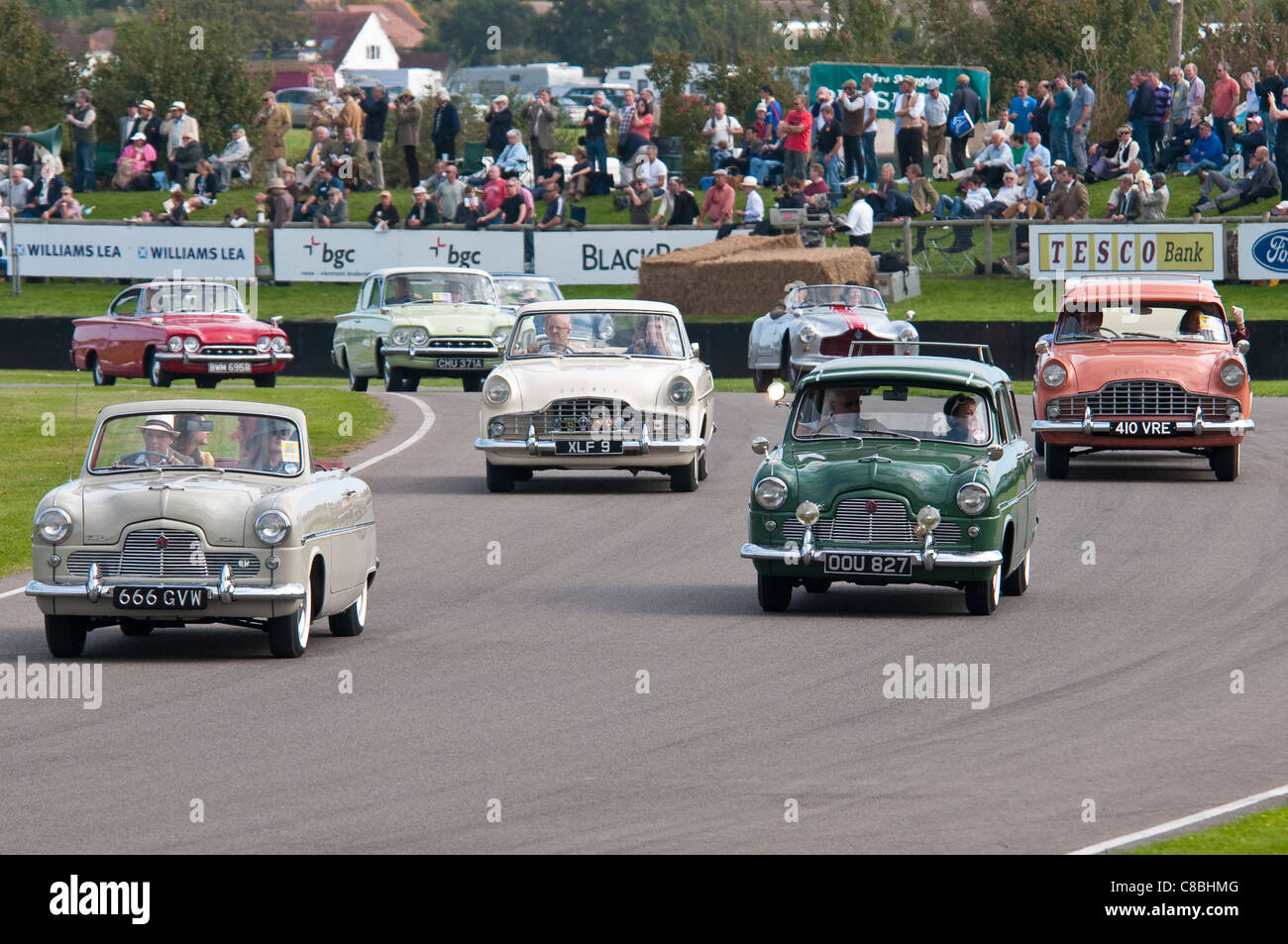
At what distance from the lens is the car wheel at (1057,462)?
20.0 metres

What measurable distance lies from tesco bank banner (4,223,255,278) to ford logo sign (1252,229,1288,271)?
17083mm

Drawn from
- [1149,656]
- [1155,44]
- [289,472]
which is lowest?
[1149,656]

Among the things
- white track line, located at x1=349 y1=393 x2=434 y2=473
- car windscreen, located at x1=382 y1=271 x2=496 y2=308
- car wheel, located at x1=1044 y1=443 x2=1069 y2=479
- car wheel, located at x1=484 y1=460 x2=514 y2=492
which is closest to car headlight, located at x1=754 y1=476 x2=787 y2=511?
car wheel, located at x1=484 y1=460 x2=514 y2=492

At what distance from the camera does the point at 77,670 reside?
10.9 m

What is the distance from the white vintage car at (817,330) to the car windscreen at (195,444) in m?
16.4

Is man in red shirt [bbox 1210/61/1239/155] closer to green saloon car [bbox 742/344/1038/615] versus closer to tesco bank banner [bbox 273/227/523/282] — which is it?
tesco bank banner [bbox 273/227/523/282]

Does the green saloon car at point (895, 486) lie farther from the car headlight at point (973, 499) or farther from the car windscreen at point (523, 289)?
the car windscreen at point (523, 289)

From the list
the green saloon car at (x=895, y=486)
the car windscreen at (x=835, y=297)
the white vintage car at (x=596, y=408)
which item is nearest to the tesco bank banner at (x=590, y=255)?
the car windscreen at (x=835, y=297)

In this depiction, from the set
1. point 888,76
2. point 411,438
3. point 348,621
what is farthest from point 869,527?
point 888,76

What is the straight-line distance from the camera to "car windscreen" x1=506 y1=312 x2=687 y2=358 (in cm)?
1942

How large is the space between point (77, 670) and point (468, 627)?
8.18 feet

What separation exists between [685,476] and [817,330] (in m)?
9.73
